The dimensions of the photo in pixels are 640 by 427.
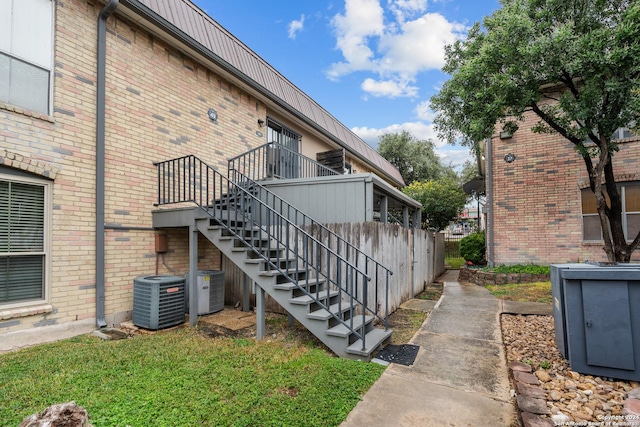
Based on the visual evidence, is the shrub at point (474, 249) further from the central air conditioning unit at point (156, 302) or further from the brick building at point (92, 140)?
the central air conditioning unit at point (156, 302)

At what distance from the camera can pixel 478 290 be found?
788 centimetres

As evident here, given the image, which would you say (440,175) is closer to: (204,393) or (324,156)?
(324,156)

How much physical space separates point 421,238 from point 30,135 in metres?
8.22

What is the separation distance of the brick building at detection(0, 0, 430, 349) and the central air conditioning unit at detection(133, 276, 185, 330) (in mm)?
372

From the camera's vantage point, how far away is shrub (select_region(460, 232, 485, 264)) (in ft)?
36.2

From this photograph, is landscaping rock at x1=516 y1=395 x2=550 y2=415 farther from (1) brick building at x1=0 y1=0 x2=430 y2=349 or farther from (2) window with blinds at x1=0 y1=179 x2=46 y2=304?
(2) window with blinds at x1=0 y1=179 x2=46 y2=304

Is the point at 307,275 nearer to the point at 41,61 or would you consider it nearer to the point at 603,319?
the point at 603,319

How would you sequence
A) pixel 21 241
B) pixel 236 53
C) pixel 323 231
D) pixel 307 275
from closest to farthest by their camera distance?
pixel 21 241
pixel 307 275
pixel 323 231
pixel 236 53

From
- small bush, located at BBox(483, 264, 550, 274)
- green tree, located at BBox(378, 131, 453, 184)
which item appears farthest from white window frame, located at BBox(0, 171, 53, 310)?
green tree, located at BBox(378, 131, 453, 184)

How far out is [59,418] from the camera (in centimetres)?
163

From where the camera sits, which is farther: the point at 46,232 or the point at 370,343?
the point at 46,232

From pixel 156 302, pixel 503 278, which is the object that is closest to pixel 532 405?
pixel 156 302

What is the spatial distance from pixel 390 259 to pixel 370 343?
2.48 m

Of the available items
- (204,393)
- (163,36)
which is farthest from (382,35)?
(204,393)
